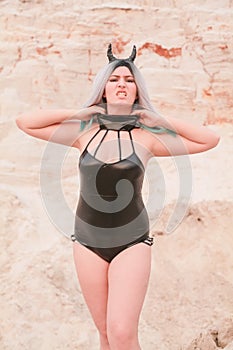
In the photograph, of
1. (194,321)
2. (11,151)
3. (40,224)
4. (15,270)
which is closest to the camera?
(194,321)

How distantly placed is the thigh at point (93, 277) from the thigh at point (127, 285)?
6 centimetres

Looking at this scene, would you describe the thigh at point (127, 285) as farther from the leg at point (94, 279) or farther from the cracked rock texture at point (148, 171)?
the cracked rock texture at point (148, 171)

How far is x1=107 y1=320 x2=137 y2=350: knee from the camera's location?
2.53 m

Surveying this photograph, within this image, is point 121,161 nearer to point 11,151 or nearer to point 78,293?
point 78,293

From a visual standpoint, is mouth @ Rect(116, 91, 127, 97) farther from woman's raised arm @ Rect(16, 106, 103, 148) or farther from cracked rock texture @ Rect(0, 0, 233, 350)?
cracked rock texture @ Rect(0, 0, 233, 350)

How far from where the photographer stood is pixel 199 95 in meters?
8.88

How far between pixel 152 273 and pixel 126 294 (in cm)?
348

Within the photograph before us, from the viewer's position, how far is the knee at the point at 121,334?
253cm

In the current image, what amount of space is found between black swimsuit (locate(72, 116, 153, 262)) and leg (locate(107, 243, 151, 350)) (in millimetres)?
64

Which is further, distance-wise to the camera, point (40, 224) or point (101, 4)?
point (101, 4)

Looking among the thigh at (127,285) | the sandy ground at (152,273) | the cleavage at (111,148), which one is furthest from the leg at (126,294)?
the sandy ground at (152,273)

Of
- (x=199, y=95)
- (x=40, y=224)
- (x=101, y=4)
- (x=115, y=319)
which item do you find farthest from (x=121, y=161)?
(x=101, y=4)

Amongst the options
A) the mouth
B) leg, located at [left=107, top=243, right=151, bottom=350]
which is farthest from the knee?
the mouth

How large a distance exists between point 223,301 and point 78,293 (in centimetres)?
143
